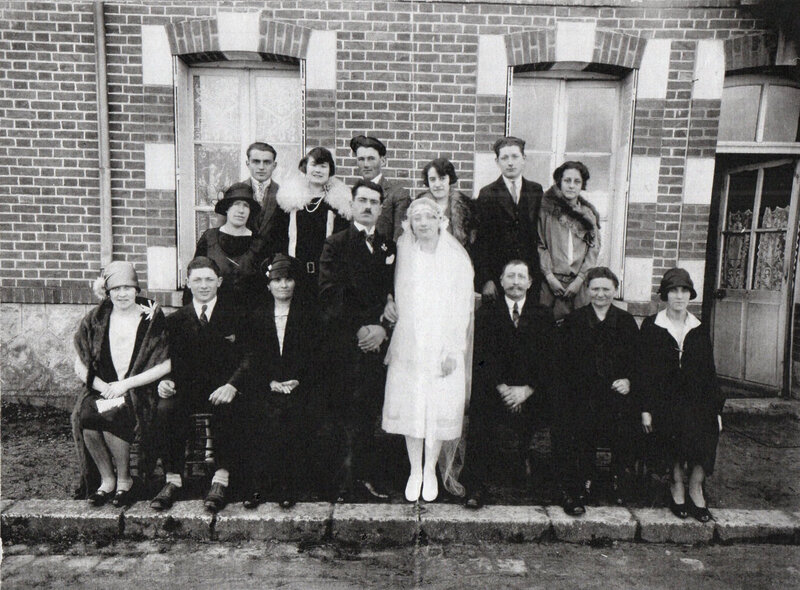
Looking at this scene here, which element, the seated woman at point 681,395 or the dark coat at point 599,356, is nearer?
the seated woman at point 681,395

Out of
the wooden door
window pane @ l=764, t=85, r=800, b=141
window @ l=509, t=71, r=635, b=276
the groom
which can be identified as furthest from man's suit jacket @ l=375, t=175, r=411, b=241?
window pane @ l=764, t=85, r=800, b=141

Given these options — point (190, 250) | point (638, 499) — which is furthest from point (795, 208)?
point (190, 250)

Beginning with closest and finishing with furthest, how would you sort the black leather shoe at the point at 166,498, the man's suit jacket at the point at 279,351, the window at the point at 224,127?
the black leather shoe at the point at 166,498, the man's suit jacket at the point at 279,351, the window at the point at 224,127

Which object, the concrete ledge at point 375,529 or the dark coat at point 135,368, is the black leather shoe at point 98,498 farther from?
the concrete ledge at point 375,529

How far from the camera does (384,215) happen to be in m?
4.27

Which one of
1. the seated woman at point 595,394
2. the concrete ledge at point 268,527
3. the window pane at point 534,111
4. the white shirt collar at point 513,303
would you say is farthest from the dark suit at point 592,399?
the window pane at point 534,111

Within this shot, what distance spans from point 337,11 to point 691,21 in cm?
336

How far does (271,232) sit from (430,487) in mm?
2241

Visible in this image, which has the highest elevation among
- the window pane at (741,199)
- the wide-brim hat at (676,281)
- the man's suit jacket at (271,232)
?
the window pane at (741,199)

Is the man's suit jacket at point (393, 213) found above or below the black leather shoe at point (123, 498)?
above

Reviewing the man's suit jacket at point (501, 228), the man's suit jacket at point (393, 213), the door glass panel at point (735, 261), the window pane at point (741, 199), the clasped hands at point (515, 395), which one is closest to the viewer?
the clasped hands at point (515, 395)

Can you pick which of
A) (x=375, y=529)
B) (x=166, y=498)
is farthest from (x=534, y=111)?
(x=166, y=498)

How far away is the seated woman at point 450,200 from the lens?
13.3 feet

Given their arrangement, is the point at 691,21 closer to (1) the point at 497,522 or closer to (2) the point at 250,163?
(2) the point at 250,163
